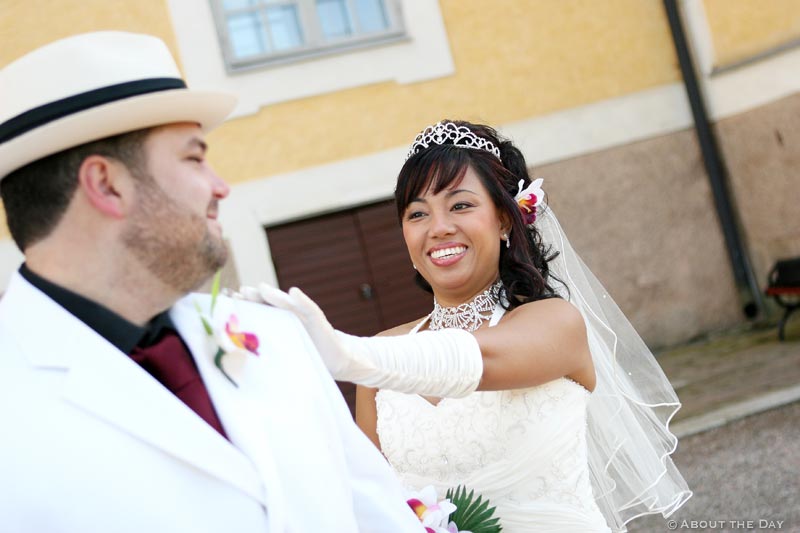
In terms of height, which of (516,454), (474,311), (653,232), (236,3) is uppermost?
(236,3)

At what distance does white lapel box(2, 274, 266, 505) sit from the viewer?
1492mm

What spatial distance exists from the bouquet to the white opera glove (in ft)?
1.07

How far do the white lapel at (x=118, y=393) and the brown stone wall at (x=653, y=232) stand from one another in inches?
342

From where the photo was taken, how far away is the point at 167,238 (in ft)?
5.30

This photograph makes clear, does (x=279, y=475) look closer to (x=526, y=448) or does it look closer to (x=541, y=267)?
(x=526, y=448)

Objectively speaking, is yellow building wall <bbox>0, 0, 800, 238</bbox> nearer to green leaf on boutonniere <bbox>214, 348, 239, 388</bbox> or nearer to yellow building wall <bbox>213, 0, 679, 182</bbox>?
yellow building wall <bbox>213, 0, 679, 182</bbox>

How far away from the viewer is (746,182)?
10492 mm

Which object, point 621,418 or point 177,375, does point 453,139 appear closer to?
point 621,418

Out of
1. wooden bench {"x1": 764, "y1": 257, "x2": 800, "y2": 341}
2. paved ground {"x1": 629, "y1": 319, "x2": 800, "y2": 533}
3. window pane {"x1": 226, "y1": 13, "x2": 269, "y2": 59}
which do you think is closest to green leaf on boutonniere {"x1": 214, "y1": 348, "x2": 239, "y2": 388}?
paved ground {"x1": 629, "y1": 319, "x2": 800, "y2": 533}

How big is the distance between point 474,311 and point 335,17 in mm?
7088

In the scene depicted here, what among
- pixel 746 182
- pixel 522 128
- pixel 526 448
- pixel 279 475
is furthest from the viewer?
pixel 746 182

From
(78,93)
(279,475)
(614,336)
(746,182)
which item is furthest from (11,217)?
(746,182)

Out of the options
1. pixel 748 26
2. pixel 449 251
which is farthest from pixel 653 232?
pixel 449 251

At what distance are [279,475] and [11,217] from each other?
68cm
